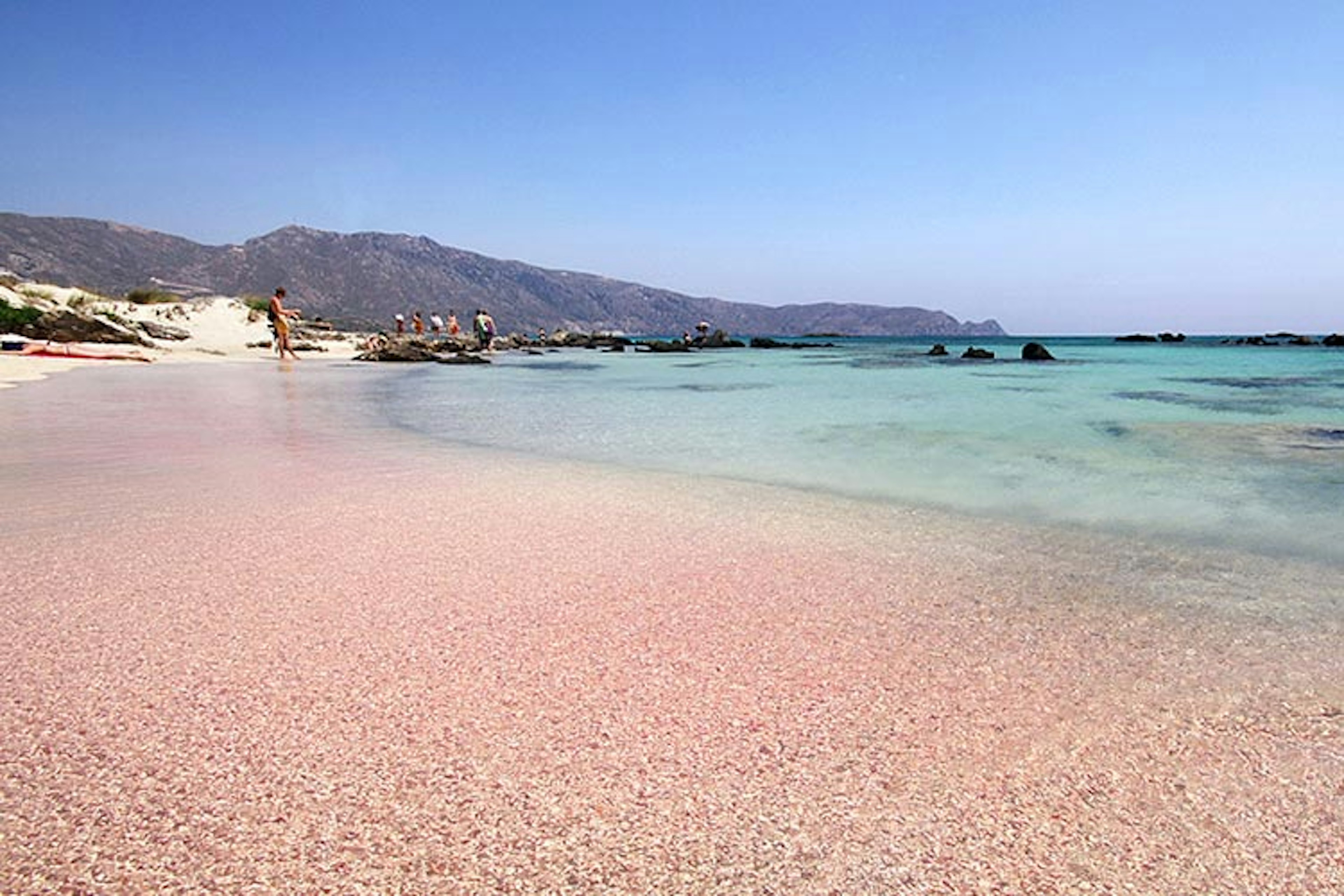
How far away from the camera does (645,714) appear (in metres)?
1.76

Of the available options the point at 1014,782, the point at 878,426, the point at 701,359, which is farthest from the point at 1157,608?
the point at 701,359

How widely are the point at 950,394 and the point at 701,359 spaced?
62.5ft

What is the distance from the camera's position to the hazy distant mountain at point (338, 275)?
84000mm

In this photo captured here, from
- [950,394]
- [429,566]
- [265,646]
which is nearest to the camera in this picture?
[265,646]

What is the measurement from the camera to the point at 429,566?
288cm

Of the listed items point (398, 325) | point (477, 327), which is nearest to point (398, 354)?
point (477, 327)

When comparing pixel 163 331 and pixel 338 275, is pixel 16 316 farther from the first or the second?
pixel 338 275

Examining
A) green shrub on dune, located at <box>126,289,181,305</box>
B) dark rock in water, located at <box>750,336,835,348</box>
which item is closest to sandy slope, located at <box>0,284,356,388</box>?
green shrub on dune, located at <box>126,289,181,305</box>

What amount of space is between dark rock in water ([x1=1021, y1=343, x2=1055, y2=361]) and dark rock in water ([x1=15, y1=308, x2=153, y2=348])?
31809 mm

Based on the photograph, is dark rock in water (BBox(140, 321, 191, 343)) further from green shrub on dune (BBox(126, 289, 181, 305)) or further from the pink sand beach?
the pink sand beach

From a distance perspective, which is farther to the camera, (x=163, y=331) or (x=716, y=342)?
(x=716, y=342)

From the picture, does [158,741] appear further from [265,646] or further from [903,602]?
[903,602]

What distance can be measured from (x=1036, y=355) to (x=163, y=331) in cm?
3355

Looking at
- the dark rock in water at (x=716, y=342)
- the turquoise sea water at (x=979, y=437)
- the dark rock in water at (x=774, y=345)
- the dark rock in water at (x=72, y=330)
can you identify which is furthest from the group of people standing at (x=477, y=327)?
the dark rock in water at (x=774, y=345)
